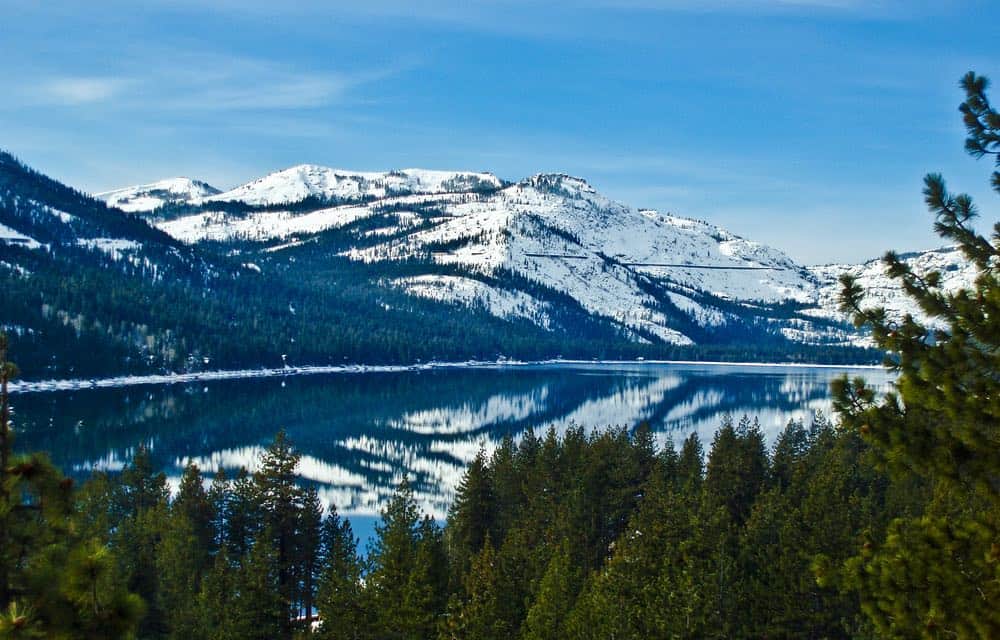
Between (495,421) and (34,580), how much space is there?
118 metres

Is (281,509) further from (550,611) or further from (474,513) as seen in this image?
(550,611)

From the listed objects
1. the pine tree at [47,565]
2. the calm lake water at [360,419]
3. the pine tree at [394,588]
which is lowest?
the calm lake water at [360,419]

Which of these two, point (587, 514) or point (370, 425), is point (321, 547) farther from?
point (370, 425)

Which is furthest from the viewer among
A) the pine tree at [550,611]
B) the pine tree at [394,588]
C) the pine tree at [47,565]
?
the pine tree at [394,588]

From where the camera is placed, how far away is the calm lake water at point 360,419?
85438 mm

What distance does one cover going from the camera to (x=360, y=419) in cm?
12612

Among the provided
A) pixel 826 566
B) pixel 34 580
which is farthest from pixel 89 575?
pixel 826 566

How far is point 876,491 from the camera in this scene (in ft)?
164

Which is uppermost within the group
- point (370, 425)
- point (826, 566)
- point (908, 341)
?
point (908, 341)

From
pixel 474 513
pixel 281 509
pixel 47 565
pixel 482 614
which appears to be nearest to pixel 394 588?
pixel 482 614

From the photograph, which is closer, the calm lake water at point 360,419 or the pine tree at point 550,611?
the pine tree at point 550,611

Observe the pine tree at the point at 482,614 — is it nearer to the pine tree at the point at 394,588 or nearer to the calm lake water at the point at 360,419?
the pine tree at the point at 394,588

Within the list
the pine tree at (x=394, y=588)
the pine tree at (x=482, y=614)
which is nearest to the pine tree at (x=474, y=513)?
the pine tree at (x=394, y=588)

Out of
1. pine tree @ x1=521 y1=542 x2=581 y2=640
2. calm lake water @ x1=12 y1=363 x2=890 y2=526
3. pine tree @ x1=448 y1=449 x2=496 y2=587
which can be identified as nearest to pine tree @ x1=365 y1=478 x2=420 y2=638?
pine tree @ x1=521 y1=542 x2=581 y2=640
